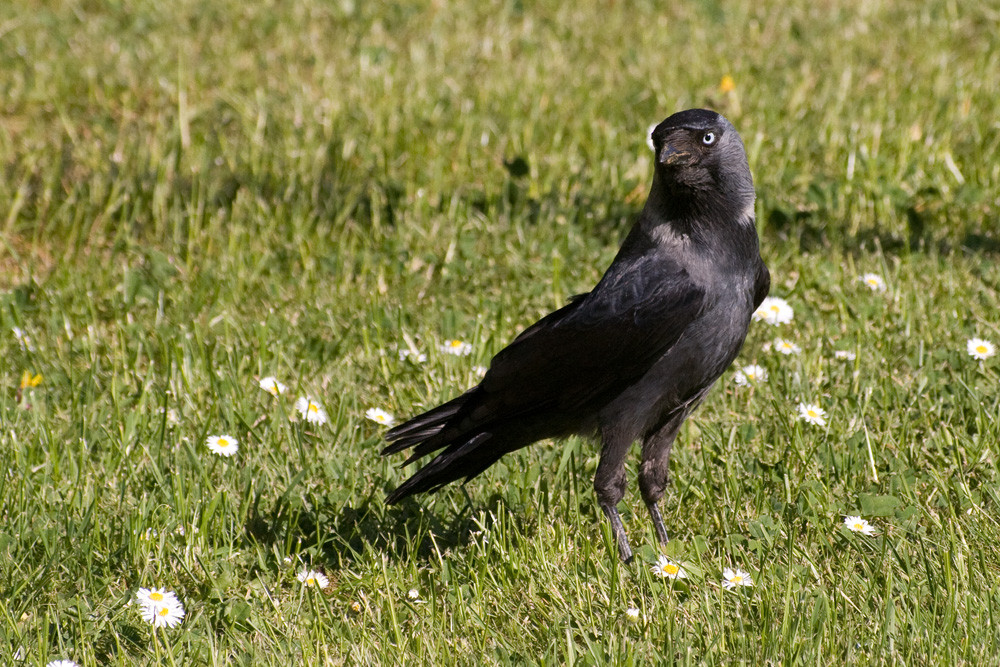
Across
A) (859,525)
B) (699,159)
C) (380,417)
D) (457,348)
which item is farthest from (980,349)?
(380,417)

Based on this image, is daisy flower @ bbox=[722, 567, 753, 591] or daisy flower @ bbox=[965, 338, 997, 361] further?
daisy flower @ bbox=[965, 338, 997, 361]

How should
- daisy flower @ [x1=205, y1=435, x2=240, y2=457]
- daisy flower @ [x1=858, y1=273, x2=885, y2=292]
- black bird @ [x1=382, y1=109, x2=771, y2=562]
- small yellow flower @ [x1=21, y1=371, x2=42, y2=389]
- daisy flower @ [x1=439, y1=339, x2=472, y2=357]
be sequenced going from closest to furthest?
black bird @ [x1=382, y1=109, x2=771, y2=562] < daisy flower @ [x1=205, y1=435, x2=240, y2=457] < small yellow flower @ [x1=21, y1=371, x2=42, y2=389] < daisy flower @ [x1=439, y1=339, x2=472, y2=357] < daisy flower @ [x1=858, y1=273, x2=885, y2=292]

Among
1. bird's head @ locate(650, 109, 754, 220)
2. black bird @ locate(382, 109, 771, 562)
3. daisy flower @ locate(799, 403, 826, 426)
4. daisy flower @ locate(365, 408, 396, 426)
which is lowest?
daisy flower @ locate(365, 408, 396, 426)

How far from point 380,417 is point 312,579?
992mm

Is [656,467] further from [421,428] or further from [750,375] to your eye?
[750,375]

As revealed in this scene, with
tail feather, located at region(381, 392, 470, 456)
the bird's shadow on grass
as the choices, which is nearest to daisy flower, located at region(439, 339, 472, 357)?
the bird's shadow on grass

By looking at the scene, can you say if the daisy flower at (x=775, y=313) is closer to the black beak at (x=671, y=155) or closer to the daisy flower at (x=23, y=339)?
the black beak at (x=671, y=155)

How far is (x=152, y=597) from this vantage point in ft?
10.9

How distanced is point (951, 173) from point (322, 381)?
3265mm

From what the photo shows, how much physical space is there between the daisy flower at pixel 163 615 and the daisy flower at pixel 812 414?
2119 millimetres

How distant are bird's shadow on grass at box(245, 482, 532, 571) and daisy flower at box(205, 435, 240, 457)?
0.25 m

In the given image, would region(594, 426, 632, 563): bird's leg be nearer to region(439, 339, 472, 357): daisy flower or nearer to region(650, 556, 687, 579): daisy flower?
region(650, 556, 687, 579): daisy flower

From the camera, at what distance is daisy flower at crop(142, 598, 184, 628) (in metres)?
3.26

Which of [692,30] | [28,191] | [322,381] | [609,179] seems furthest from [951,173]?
[28,191]
